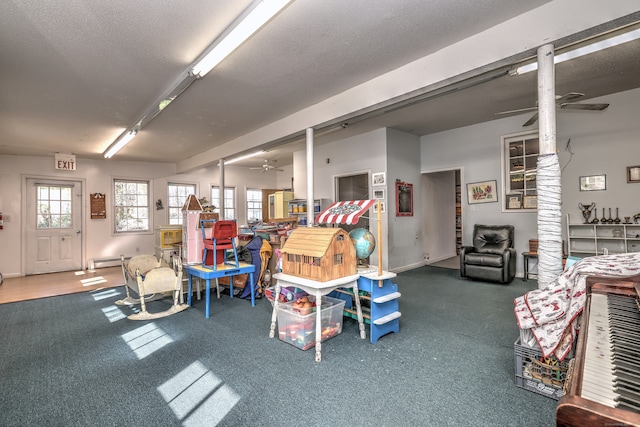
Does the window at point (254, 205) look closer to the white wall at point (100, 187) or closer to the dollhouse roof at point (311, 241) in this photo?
the white wall at point (100, 187)

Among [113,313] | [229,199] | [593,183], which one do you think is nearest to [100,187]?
[229,199]

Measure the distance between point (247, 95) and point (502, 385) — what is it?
425 centimetres

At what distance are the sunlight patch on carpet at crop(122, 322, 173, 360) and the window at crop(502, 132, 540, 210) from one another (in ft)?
20.2

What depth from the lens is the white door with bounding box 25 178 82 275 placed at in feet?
24.2

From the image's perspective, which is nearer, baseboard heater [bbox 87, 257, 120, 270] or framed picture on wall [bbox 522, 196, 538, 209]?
framed picture on wall [bbox 522, 196, 538, 209]

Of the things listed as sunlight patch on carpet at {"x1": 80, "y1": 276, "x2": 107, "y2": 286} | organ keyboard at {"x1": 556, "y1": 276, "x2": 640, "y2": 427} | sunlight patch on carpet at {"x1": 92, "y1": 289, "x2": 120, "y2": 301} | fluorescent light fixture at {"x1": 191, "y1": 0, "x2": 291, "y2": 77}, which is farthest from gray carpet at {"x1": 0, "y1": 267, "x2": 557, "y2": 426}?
fluorescent light fixture at {"x1": 191, "y1": 0, "x2": 291, "y2": 77}

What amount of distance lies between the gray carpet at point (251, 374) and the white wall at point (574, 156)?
2.92 m

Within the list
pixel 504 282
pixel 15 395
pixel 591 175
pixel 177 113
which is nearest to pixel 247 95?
pixel 177 113

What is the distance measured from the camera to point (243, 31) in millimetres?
2559

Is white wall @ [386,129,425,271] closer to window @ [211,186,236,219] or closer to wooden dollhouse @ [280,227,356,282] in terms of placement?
wooden dollhouse @ [280,227,356,282]

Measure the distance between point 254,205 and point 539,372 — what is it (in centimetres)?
942

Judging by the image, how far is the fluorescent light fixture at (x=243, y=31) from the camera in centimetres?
227

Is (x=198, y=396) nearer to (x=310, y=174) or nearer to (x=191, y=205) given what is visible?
(x=191, y=205)

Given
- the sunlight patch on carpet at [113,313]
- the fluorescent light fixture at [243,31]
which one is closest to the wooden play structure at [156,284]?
the sunlight patch on carpet at [113,313]
